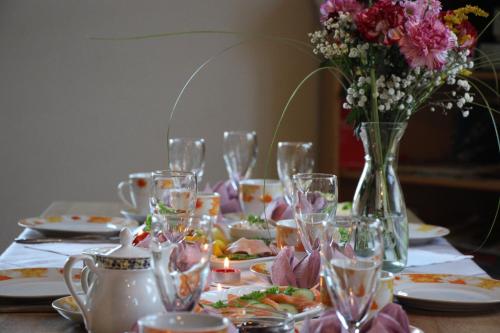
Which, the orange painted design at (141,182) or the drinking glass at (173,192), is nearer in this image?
the drinking glass at (173,192)

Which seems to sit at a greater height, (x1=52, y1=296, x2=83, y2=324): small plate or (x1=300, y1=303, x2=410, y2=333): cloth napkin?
(x1=300, y1=303, x2=410, y2=333): cloth napkin

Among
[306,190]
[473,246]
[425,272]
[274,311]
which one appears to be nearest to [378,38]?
[306,190]

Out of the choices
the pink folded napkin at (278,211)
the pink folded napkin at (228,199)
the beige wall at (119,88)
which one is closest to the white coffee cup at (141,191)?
the pink folded napkin at (228,199)

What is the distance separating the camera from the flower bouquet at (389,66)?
1.26 m

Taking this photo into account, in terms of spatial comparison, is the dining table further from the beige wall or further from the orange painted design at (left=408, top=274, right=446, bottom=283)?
the beige wall

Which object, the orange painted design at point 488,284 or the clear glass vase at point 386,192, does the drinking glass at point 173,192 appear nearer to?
the clear glass vase at point 386,192

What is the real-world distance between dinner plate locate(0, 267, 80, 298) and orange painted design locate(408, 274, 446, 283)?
0.52 meters

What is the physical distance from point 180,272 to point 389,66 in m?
0.66

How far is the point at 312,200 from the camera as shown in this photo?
127cm

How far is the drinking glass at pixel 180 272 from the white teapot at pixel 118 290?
12cm

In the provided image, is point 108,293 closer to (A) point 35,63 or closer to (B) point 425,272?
(B) point 425,272

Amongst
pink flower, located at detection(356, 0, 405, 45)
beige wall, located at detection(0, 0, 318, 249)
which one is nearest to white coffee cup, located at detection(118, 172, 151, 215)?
pink flower, located at detection(356, 0, 405, 45)

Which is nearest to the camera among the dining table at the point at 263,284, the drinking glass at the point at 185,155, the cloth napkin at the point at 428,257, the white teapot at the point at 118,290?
the white teapot at the point at 118,290

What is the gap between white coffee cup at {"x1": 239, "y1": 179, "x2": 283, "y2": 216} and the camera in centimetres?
192
